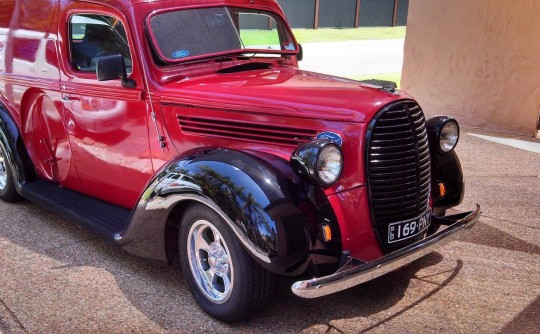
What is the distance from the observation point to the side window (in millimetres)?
3889

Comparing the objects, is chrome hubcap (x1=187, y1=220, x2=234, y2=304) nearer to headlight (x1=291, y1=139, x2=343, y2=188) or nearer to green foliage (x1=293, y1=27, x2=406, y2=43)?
headlight (x1=291, y1=139, x2=343, y2=188)

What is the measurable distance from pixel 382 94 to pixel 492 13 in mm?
5463

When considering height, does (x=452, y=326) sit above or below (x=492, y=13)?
below

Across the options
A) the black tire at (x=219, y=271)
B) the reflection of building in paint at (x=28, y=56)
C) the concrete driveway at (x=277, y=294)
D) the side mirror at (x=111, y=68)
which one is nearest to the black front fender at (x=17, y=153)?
the reflection of building in paint at (x=28, y=56)

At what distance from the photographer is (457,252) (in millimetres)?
4133

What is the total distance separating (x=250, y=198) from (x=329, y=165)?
0.45m

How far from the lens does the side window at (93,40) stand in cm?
389

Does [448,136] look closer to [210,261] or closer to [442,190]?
[442,190]

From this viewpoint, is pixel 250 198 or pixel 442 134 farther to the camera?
pixel 442 134

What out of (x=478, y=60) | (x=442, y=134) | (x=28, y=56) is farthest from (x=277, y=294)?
(x=478, y=60)

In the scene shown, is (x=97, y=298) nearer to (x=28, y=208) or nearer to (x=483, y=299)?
(x=28, y=208)

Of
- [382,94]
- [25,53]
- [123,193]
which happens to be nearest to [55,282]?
[123,193]

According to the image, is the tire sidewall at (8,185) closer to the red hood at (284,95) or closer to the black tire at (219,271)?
the red hood at (284,95)

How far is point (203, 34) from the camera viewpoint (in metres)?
3.90
